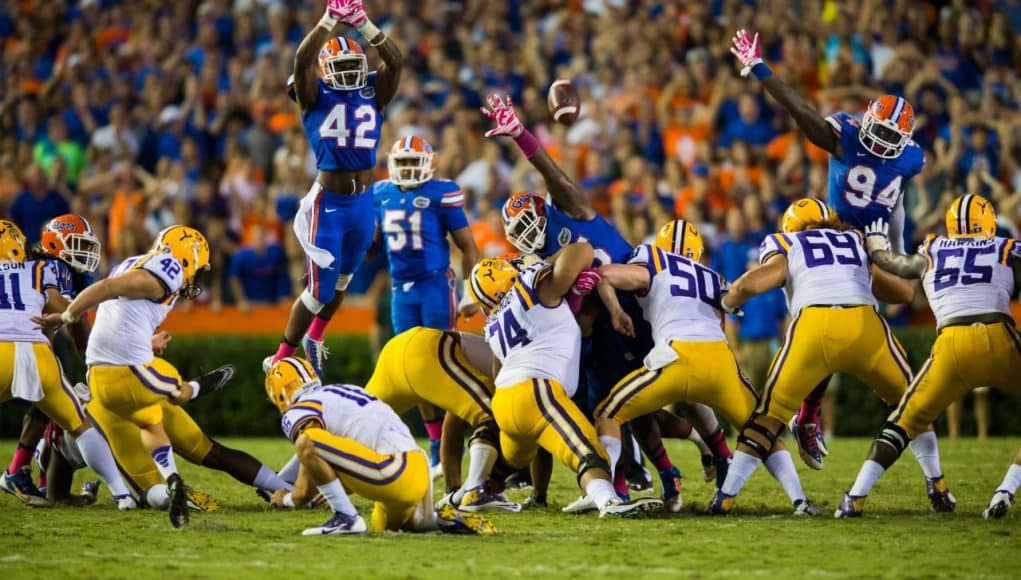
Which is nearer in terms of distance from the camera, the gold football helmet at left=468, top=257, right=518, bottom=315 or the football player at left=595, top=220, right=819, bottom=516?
the football player at left=595, top=220, right=819, bottom=516

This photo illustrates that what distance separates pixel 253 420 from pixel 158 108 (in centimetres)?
521

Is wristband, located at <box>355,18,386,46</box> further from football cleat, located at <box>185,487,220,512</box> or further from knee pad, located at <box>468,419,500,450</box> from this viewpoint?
football cleat, located at <box>185,487,220,512</box>

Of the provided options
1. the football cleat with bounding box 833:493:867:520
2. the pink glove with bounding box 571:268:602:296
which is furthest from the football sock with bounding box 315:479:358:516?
the football cleat with bounding box 833:493:867:520

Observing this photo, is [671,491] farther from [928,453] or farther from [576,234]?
[576,234]

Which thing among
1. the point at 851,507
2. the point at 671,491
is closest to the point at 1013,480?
the point at 851,507

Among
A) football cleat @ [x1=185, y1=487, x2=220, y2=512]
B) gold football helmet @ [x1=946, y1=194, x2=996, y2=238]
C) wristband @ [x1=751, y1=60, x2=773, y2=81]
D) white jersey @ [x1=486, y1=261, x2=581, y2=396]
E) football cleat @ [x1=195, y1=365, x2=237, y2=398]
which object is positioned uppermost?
wristband @ [x1=751, y1=60, x2=773, y2=81]

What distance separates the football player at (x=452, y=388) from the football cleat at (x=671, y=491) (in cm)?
91

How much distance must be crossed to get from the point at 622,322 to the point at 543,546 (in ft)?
6.07

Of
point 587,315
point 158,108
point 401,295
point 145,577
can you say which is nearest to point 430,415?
point 401,295

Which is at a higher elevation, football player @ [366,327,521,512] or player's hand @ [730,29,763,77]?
player's hand @ [730,29,763,77]

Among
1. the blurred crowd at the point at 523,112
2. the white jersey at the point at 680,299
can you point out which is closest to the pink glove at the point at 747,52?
the white jersey at the point at 680,299

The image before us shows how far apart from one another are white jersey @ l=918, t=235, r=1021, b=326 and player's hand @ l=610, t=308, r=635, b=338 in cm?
176

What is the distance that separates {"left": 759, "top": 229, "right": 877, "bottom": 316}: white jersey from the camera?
838 cm

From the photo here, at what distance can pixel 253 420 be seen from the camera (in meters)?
15.6
